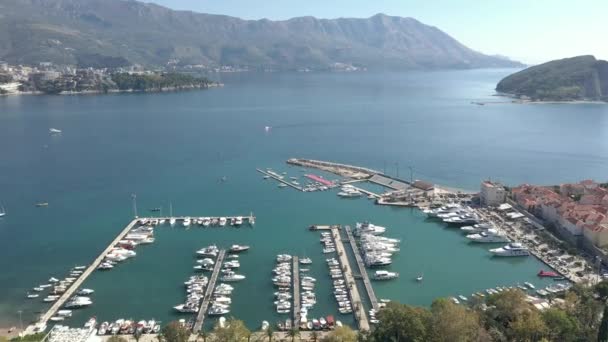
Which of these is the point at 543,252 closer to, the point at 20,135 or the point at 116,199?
the point at 116,199

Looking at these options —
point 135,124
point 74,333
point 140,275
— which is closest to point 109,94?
point 135,124

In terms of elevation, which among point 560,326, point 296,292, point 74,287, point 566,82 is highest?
point 566,82

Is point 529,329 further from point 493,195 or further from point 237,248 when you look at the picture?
point 493,195

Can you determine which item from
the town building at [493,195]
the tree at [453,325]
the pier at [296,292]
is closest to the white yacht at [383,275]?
the pier at [296,292]

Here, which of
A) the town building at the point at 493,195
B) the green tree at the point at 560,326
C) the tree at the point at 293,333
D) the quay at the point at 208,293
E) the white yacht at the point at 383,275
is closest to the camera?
the green tree at the point at 560,326

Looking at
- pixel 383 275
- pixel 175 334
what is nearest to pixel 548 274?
pixel 383 275

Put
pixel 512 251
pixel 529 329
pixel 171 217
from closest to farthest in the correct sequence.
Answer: pixel 529 329 < pixel 512 251 < pixel 171 217

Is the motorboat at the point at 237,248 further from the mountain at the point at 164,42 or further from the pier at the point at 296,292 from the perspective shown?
the mountain at the point at 164,42
